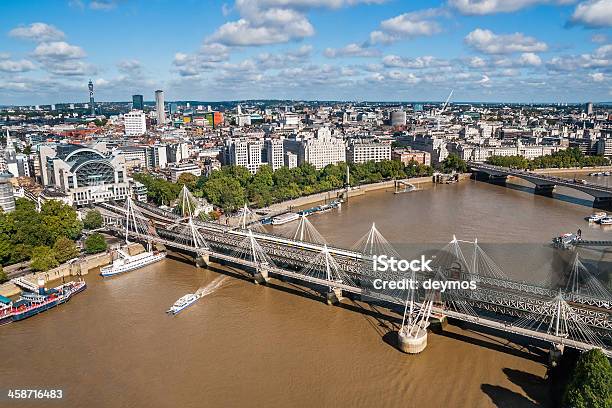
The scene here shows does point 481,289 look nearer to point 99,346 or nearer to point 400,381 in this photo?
point 400,381

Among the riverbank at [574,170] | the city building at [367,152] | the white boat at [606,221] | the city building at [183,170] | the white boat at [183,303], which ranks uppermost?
the city building at [367,152]

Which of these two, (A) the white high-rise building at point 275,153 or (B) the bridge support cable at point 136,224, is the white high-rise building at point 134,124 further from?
(B) the bridge support cable at point 136,224

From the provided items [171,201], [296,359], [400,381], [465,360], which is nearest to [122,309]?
[296,359]

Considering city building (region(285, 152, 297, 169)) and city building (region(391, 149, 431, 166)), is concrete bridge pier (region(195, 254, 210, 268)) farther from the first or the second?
city building (region(391, 149, 431, 166))

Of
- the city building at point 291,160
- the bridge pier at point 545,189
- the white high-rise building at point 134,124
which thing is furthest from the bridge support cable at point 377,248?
the white high-rise building at point 134,124

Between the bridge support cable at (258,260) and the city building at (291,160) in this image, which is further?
the city building at (291,160)

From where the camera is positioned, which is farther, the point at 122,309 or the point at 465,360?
the point at 122,309

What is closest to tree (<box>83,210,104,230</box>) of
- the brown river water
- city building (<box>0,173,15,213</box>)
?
city building (<box>0,173,15,213</box>)

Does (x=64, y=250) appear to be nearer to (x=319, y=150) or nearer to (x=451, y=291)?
(x=451, y=291)
